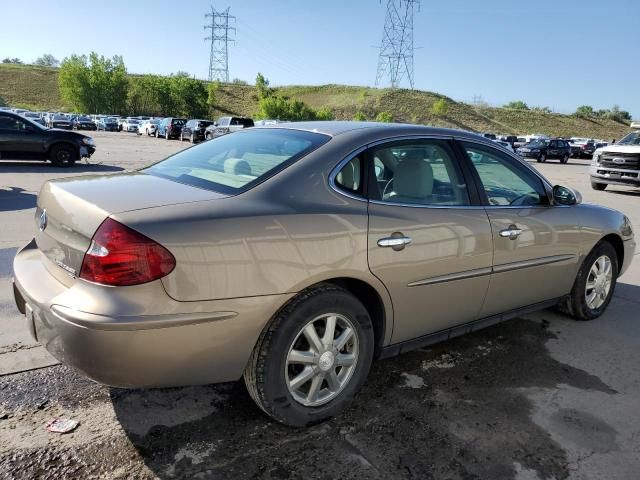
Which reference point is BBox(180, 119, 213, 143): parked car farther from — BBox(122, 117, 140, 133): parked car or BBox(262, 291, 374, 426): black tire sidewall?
BBox(262, 291, 374, 426): black tire sidewall

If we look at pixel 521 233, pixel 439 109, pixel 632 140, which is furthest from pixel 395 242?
pixel 439 109

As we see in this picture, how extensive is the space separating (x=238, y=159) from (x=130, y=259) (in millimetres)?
1124

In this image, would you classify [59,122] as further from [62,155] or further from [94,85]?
[94,85]

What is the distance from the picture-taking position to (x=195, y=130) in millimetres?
36688

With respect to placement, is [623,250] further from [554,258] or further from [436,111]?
[436,111]

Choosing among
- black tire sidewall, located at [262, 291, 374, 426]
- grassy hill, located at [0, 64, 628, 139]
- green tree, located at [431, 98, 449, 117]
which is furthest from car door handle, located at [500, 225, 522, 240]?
green tree, located at [431, 98, 449, 117]

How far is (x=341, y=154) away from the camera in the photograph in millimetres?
2930

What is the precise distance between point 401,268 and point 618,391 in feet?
5.75

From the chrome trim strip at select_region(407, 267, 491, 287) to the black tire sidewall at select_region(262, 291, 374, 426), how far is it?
0.41 meters

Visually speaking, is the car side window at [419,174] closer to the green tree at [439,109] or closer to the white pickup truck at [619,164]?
the white pickup truck at [619,164]

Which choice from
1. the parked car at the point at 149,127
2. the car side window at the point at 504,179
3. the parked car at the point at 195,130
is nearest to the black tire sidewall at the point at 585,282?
the car side window at the point at 504,179

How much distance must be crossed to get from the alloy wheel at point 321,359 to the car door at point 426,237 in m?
0.34

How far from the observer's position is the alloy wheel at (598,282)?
15.1 feet

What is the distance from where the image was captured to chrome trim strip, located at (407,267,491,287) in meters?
3.12
